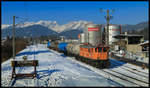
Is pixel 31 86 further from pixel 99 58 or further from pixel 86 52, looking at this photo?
pixel 86 52

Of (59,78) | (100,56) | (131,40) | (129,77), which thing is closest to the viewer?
(59,78)

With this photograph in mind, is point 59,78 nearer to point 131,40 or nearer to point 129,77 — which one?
point 129,77

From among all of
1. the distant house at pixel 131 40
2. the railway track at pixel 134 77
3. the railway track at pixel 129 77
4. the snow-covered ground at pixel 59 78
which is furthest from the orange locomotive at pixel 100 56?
the distant house at pixel 131 40

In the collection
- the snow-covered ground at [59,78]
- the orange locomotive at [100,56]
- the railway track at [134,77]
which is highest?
the orange locomotive at [100,56]

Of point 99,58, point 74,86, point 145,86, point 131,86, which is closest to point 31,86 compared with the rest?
point 74,86

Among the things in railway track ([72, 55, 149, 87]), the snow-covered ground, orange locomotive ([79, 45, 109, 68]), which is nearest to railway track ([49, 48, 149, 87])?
railway track ([72, 55, 149, 87])

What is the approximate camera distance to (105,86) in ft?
41.0

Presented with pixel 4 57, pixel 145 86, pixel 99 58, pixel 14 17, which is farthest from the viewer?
pixel 4 57

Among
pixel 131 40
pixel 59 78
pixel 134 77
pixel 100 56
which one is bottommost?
pixel 134 77

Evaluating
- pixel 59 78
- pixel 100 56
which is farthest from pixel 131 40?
pixel 59 78

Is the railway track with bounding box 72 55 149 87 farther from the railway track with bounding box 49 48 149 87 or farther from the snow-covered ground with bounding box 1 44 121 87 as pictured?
the snow-covered ground with bounding box 1 44 121 87

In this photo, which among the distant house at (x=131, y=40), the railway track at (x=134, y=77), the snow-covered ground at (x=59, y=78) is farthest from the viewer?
→ the distant house at (x=131, y=40)

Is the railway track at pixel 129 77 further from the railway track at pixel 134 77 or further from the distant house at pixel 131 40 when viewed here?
the distant house at pixel 131 40

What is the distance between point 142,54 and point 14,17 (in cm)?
3147
